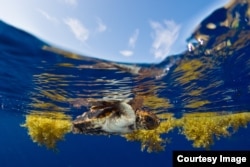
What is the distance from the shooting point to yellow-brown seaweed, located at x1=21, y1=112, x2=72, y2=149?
19125mm

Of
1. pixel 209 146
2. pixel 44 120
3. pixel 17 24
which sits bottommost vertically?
pixel 209 146

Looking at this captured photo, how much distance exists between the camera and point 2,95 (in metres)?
17.7

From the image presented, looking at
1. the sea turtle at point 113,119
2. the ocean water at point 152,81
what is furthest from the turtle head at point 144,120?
the ocean water at point 152,81

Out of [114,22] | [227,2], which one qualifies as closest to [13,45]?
[114,22]

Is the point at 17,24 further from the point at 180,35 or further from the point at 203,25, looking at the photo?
the point at 203,25

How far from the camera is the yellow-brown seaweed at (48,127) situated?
19.1 m

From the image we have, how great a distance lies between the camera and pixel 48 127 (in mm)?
19984

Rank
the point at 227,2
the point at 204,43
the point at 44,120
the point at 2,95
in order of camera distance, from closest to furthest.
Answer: the point at 227,2 < the point at 204,43 < the point at 2,95 < the point at 44,120

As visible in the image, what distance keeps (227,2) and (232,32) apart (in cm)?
172

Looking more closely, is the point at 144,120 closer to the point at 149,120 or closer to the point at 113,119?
the point at 149,120

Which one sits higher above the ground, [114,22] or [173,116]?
[114,22]

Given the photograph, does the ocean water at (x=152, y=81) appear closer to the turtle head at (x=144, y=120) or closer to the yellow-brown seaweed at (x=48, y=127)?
the yellow-brown seaweed at (x=48, y=127)

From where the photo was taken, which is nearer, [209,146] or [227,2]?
[227,2]

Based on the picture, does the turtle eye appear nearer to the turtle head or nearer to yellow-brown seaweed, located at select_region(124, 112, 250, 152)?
the turtle head
